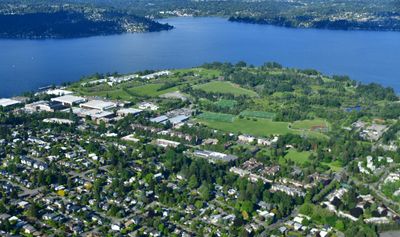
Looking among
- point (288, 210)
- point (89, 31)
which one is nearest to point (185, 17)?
point (89, 31)

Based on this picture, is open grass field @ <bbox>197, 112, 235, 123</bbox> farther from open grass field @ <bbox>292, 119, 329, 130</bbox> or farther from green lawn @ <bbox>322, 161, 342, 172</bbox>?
green lawn @ <bbox>322, 161, 342, 172</bbox>

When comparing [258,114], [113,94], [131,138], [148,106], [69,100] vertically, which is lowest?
[113,94]

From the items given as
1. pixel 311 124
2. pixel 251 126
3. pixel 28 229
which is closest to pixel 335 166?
pixel 311 124

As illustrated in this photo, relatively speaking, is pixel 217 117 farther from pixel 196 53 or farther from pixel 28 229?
pixel 196 53

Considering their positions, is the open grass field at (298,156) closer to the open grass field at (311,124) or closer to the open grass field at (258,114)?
the open grass field at (311,124)

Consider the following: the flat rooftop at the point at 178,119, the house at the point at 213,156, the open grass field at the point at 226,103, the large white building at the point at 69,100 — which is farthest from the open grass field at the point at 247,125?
the large white building at the point at 69,100

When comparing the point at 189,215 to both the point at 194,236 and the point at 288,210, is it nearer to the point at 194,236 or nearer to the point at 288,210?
the point at 194,236
